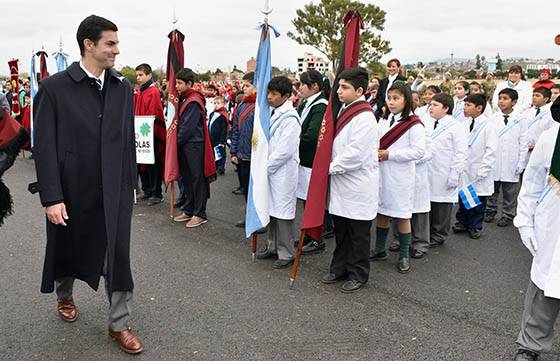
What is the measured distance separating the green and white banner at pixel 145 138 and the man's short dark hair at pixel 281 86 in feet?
9.45

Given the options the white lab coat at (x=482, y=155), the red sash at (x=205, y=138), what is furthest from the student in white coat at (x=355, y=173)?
the red sash at (x=205, y=138)

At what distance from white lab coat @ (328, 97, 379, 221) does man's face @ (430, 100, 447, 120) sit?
1683mm

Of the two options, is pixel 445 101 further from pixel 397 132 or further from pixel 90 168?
pixel 90 168

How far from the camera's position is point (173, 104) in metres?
6.41

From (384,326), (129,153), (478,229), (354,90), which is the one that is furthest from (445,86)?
(129,153)

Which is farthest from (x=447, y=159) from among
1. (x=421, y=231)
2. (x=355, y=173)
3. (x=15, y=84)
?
(x=15, y=84)

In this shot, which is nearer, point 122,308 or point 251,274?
point 122,308

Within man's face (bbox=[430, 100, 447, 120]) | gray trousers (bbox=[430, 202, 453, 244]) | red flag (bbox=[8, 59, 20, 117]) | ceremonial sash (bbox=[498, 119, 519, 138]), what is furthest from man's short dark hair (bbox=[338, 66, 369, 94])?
red flag (bbox=[8, 59, 20, 117])

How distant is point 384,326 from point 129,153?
236 centimetres

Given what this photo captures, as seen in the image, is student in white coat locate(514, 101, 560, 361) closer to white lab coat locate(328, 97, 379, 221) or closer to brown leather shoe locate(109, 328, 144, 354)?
white lab coat locate(328, 97, 379, 221)

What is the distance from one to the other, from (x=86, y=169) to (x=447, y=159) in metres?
4.13

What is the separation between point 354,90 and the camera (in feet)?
13.6

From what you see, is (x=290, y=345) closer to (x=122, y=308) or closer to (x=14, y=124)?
(x=122, y=308)

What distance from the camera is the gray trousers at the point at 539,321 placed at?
298 centimetres
